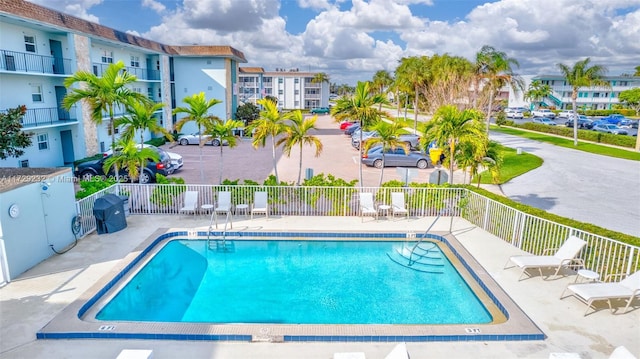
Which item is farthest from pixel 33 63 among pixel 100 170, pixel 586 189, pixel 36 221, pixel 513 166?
pixel 586 189

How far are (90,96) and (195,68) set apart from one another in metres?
25.8

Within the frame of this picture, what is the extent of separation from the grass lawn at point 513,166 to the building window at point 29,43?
2407 cm

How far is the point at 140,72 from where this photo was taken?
32.2 m

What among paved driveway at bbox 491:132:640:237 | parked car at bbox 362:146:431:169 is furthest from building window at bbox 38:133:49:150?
paved driveway at bbox 491:132:640:237

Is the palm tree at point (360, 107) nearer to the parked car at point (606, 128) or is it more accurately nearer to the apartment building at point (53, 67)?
the apartment building at point (53, 67)

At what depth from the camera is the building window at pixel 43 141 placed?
2150 centimetres

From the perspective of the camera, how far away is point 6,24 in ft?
62.2

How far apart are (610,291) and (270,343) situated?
6.77 metres

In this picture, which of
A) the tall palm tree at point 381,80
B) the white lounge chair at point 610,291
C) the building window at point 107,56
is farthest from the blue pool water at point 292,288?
the tall palm tree at point 381,80

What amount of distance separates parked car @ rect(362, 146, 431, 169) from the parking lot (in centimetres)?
41

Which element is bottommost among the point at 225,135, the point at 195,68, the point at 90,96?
the point at 225,135

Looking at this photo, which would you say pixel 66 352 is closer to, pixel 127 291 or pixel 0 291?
pixel 127 291

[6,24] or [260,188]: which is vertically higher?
[6,24]

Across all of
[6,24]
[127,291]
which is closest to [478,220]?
[127,291]
